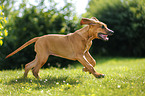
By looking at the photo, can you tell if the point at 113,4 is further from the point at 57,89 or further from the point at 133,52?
the point at 57,89

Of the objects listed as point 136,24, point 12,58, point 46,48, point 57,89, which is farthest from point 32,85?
point 136,24

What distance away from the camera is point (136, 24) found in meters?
14.7

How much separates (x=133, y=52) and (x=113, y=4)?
15.2ft

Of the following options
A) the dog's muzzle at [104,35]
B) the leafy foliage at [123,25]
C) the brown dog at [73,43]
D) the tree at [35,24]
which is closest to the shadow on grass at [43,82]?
the brown dog at [73,43]

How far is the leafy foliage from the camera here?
14914mm

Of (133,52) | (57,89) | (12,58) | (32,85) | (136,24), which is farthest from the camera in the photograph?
(133,52)

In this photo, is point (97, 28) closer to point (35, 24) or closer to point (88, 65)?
point (88, 65)

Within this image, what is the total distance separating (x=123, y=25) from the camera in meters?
15.3

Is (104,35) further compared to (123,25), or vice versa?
(123,25)

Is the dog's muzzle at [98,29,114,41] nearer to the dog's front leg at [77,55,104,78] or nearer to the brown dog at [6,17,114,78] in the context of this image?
the brown dog at [6,17,114,78]

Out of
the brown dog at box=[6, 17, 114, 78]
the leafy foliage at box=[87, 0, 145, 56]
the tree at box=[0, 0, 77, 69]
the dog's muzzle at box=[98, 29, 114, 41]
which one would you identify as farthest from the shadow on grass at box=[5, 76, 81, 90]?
the leafy foliage at box=[87, 0, 145, 56]

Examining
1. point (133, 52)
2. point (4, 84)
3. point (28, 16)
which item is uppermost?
point (28, 16)

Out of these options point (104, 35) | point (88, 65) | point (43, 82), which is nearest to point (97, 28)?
point (104, 35)

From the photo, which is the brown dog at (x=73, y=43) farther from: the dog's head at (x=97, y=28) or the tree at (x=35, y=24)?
the tree at (x=35, y=24)
